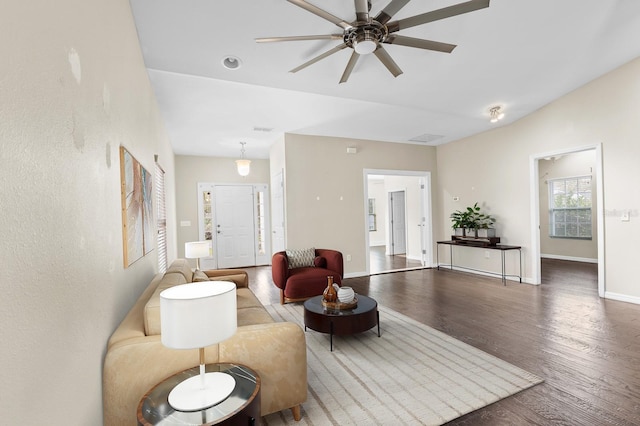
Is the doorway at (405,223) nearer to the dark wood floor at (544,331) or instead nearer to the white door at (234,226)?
the dark wood floor at (544,331)

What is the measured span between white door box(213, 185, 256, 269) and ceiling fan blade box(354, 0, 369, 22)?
18.9ft

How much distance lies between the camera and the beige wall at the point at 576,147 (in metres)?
3.97

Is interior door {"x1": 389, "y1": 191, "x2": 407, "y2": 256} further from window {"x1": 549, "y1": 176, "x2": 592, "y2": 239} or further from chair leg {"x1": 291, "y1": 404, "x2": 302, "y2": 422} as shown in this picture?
chair leg {"x1": 291, "y1": 404, "x2": 302, "y2": 422}

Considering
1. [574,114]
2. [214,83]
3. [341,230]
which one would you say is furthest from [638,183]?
[214,83]

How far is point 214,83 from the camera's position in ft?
11.6

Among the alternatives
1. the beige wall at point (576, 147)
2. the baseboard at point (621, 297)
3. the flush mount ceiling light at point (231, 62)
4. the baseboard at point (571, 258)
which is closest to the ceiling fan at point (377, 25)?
the flush mount ceiling light at point (231, 62)

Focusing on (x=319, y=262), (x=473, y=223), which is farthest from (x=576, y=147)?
(x=319, y=262)

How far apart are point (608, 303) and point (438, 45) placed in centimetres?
419

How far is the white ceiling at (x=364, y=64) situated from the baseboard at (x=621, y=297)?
118 inches

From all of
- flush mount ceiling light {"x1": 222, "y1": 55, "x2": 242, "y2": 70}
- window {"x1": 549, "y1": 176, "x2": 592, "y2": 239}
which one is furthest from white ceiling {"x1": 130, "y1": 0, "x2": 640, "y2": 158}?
window {"x1": 549, "y1": 176, "x2": 592, "y2": 239}

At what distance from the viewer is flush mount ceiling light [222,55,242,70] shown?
3.04m

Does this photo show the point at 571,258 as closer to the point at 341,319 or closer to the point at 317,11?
the point at 341,319

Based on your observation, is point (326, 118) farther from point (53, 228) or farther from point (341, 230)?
point (53, 228)

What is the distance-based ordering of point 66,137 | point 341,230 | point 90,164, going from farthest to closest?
point 341,230, point 90,164, point 66,137
